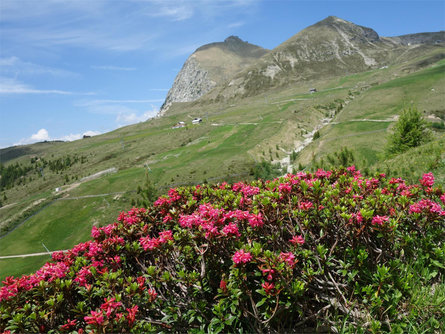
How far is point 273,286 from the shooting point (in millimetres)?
4242

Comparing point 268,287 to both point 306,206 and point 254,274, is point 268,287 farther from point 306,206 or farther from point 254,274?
point 306,206

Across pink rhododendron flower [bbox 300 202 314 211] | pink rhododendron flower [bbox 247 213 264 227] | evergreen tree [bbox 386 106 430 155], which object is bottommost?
evergreen tree [bbox 386 106 430 155]

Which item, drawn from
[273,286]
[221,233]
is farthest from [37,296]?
[273,286]

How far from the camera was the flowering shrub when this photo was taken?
4.46 meters

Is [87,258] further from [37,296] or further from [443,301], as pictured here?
[443,301]

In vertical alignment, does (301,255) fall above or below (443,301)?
above

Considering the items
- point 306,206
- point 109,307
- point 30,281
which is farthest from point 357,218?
point 30,281

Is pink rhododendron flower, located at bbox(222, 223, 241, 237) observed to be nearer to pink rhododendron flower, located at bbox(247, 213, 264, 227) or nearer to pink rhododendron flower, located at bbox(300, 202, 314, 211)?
pink rhododendron flower, located at bbox(247, 213, 264, 227)

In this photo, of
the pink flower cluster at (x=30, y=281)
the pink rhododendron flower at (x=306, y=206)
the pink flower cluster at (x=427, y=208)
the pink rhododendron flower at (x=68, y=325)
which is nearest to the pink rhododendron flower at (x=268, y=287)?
the pink rhododendron flower at (x=306, y=206)

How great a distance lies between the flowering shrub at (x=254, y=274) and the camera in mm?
4457

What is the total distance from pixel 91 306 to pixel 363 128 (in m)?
51.7

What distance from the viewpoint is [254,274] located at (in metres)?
4.61

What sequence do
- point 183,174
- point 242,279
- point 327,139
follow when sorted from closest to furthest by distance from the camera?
point 242,279 → point 327,139 → point 183,174

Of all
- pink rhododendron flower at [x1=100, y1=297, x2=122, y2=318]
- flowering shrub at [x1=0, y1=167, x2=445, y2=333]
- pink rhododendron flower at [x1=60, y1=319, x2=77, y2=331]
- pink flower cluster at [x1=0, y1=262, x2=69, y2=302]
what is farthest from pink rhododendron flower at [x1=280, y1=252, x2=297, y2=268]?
pink flower cluster at [x1=0, y1=262, x2=69, y2=302]
